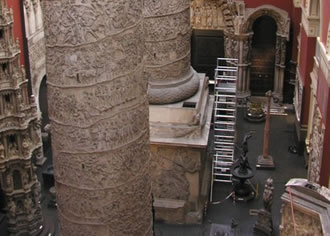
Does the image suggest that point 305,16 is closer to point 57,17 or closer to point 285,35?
point 285,35

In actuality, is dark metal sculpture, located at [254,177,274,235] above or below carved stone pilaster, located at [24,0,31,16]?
below

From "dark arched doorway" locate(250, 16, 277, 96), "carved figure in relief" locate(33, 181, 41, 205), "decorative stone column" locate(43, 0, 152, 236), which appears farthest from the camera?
"dark arched doorway" locate(250, 16, 277, 96)

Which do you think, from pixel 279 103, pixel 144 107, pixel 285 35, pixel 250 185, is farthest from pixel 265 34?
pixel 144 107

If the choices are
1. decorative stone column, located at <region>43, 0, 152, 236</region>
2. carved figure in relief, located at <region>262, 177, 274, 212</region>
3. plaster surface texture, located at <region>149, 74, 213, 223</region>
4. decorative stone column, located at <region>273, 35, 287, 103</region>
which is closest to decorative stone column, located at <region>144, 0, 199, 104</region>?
plaster surface texture, located at <region>149, 74, 213, 223</region>

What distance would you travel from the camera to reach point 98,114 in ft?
20.5

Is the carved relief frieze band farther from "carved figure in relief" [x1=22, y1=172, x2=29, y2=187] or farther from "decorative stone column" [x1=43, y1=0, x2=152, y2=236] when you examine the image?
"decorative stone column" [x1=43, y1=0, x2=152, y2=236]

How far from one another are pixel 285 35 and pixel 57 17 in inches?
567

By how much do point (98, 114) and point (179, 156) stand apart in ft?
22.7

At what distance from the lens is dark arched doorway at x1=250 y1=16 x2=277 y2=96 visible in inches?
782

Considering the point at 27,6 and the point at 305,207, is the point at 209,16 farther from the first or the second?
the point at 305,207

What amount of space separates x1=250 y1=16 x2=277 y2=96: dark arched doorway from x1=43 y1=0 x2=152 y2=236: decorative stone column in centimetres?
1383

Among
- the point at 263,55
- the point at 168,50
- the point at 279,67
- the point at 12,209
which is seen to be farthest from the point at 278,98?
the point at 12,209

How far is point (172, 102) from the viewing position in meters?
12.9

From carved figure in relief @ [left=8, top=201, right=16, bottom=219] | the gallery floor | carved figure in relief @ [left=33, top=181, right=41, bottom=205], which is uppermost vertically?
carved figure in relief @ [left=33, top=181, right=41, bottom=205]
